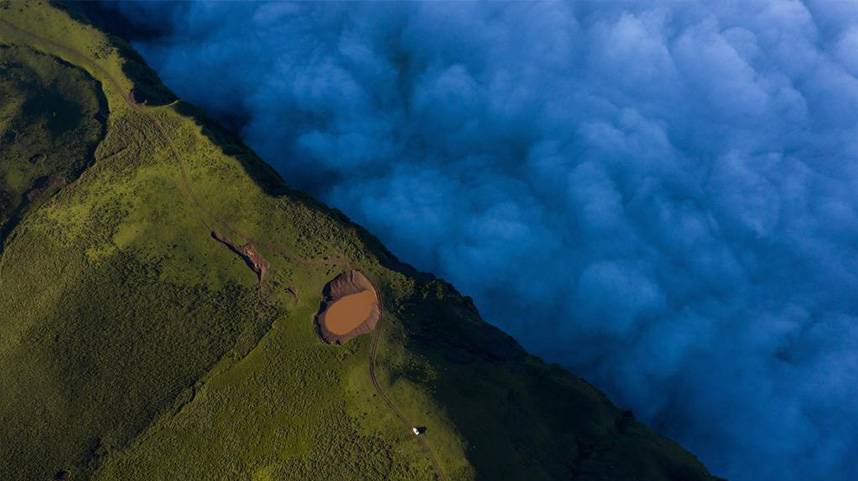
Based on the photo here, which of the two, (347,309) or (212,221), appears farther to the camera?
(212,221)

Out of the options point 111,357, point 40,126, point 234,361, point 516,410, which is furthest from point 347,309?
point 40,126

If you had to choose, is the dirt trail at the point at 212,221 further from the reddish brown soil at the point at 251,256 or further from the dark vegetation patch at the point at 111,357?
the dark vegetation patch at the point at 111,357

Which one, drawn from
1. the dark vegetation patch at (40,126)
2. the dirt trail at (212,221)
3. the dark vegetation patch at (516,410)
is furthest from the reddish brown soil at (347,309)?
the dark vegetation patch at (40,126)

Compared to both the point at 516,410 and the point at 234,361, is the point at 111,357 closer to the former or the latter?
the point at 234,361

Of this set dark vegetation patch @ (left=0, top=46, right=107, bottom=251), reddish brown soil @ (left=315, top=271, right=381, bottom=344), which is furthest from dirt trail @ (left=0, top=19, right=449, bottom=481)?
dark vegetation patch @ (left=0, top=46, right=107, bottom=251)

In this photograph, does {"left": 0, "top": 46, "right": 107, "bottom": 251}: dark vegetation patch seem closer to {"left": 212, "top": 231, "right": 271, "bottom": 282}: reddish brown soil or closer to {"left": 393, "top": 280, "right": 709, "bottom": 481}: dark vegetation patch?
{"left": 212, "top": 231, "right": 271, "bottom": 282}: reddish brown soil

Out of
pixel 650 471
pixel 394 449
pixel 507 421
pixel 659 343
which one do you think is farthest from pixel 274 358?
pixel 659 343

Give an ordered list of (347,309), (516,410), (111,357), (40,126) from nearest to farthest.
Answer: (516,410), (111,357), (347,309), (40,126)
